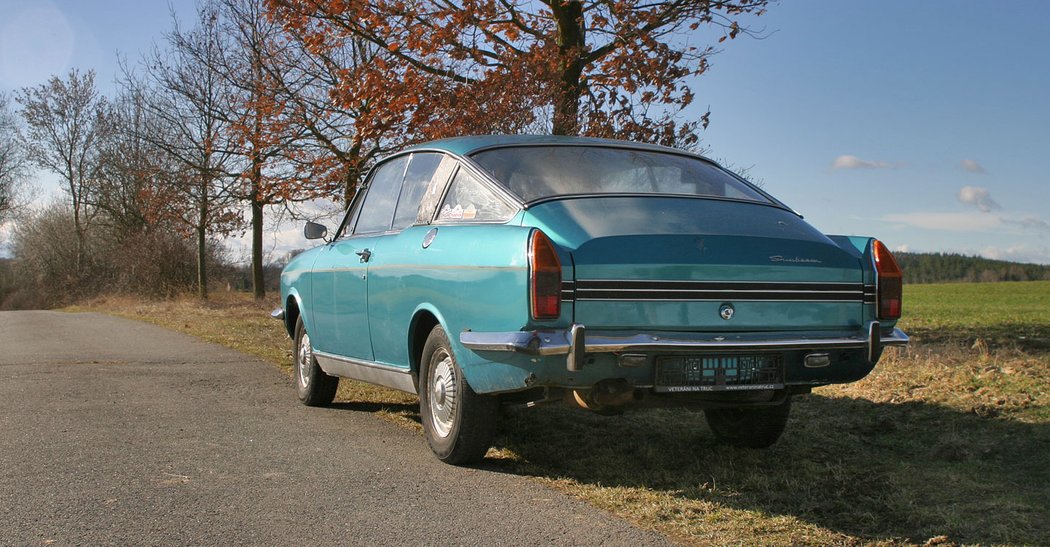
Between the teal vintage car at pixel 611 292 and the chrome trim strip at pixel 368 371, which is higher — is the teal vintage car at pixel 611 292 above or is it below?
above

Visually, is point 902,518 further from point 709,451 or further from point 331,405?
point 331,405

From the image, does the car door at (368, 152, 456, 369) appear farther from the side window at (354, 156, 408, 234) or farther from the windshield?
the windshield

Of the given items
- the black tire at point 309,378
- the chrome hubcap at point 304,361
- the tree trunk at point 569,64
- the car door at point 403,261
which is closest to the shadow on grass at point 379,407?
the black tire at point 309,378

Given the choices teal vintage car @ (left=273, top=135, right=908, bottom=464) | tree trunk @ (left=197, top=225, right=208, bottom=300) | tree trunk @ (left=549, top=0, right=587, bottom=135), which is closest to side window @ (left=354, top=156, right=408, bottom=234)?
teal vintage car @ (left=273, top=135, right=908, bottom=464)

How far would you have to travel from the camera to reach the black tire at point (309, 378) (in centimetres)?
729

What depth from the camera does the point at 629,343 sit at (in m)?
4.12

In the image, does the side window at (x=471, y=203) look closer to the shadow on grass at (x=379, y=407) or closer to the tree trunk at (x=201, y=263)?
the shadow on grass at (x=379, y=407)

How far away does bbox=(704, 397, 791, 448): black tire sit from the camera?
544 centimetres

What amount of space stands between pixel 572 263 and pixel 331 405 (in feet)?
12.4

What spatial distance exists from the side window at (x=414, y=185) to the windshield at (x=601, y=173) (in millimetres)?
513

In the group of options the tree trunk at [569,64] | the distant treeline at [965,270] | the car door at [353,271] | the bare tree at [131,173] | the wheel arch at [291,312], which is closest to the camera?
the car door at [353,271]

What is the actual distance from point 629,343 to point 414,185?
92.6 inches

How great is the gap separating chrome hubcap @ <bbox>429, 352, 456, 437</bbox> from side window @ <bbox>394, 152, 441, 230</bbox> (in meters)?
1.05

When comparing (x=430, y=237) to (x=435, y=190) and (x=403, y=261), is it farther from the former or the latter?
(x=435, y=190)
